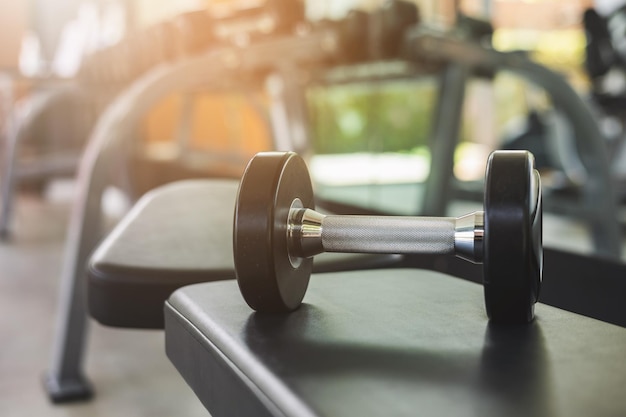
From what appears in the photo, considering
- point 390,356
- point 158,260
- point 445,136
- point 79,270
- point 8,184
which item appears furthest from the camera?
point 8,184

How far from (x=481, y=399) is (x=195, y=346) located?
19 centimetres

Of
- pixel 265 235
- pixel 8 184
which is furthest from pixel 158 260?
pixel 8 184

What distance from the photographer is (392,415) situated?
0.92ft

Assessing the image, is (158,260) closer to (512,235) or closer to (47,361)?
(512,235)

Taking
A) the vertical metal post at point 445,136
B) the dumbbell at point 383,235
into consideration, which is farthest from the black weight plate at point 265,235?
the vertical metal post at point 445,136

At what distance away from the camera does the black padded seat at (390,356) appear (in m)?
0.29

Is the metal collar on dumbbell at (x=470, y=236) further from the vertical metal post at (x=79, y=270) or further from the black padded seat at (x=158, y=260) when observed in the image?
the vertical metal post at (x=79, y=270)

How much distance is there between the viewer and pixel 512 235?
366mm

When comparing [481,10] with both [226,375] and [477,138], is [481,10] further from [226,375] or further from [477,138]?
[226,375]

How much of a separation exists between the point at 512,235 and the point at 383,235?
0.08m

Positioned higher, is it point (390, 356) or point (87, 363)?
point (390, 356)

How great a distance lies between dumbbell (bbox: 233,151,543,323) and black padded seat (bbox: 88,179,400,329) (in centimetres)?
23

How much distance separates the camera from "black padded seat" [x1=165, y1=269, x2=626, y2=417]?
292 mm

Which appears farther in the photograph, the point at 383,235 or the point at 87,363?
the point at 87,363
